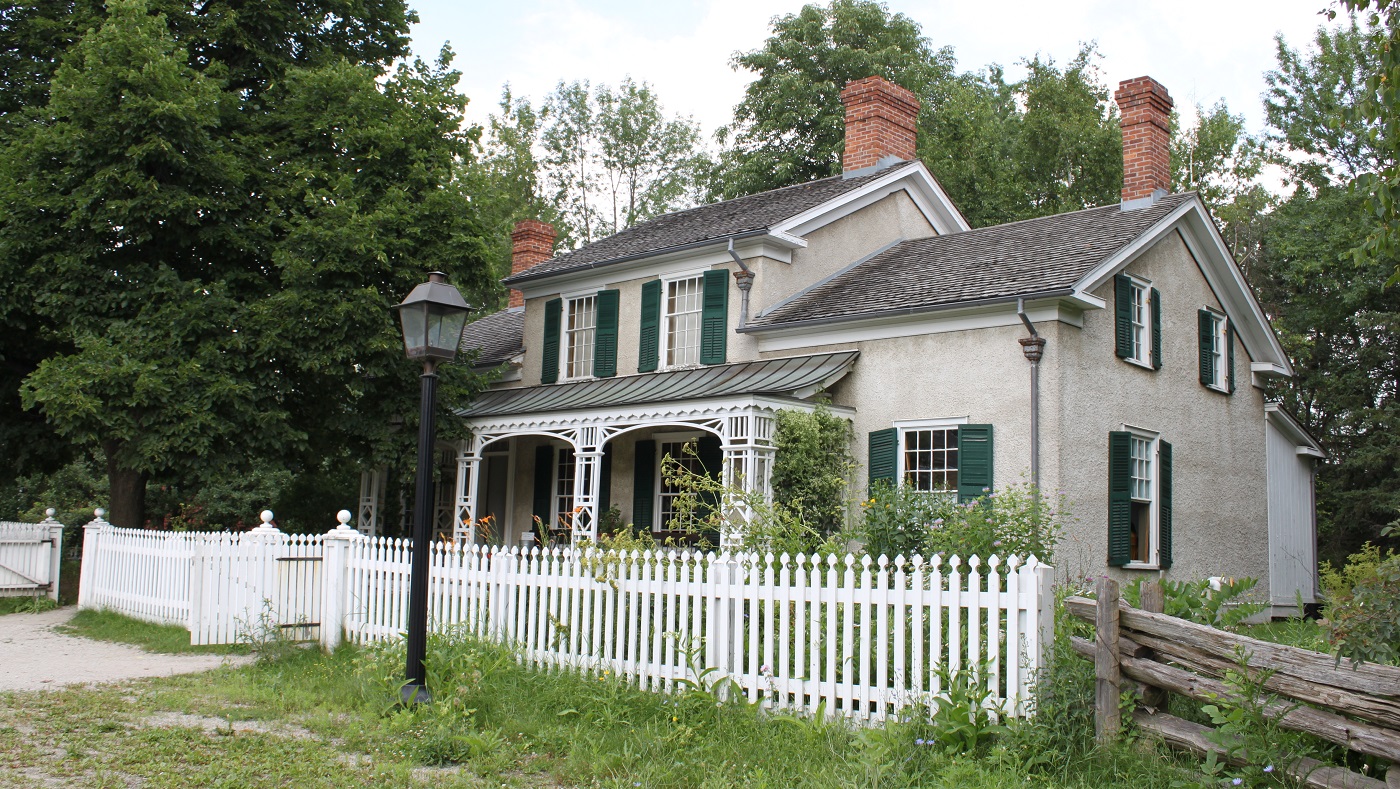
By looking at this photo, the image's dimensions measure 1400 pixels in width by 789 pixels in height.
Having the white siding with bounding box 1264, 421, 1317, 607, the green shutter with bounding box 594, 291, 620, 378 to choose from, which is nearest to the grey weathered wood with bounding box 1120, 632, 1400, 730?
the green shutter with bounding box 594, 291, 620, 378

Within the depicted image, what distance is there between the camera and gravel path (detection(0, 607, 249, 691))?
29.7 ft

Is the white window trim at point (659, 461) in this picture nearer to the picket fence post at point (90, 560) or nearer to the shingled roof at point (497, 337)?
the shingled roof at point (497, 337)

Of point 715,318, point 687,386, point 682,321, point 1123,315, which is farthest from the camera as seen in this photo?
point 682,321

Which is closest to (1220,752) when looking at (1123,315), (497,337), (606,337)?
(1123,315)

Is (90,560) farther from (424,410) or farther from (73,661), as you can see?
(424,410)

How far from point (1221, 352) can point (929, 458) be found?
597 cm

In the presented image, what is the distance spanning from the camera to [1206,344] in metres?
16.4

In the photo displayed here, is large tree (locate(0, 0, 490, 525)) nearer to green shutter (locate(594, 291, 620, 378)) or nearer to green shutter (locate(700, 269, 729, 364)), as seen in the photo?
green shutter (locate(594, 291, 620, 378))

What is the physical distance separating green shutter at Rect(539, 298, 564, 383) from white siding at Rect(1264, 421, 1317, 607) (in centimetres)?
1160

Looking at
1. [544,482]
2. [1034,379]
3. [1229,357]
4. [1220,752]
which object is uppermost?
[1229,357]

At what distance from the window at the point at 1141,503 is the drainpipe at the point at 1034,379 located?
2148 millimetres

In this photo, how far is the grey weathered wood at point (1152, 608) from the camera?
589 cm

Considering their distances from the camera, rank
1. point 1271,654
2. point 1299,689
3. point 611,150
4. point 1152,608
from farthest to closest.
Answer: point 611,150 < point 1152,608 < point 1271,654 < point 1299,689

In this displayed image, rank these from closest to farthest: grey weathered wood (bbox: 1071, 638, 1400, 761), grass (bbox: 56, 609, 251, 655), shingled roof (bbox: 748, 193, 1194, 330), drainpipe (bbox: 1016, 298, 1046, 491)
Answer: grey weathered wood (bbox: 1071, 638, 1400, 761)
grass (bbox: 56, 609, 251, 655)
drainpipe (bbox: 1016, 298, 1046, 491)
shingled roof (bbox: 748, 193, 1194, 330)
